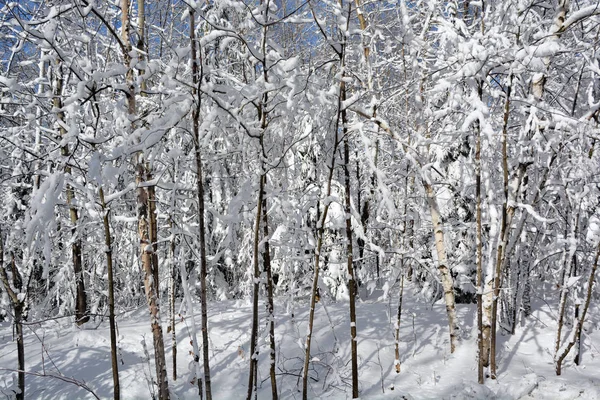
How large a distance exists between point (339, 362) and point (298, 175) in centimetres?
292

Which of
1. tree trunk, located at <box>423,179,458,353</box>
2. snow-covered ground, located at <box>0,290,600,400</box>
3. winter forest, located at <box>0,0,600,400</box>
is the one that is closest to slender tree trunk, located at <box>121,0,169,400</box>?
winter forest, located at <box>0,0,600,400</box>

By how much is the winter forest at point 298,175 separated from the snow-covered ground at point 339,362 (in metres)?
0.04

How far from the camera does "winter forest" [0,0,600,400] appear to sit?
10.8ft

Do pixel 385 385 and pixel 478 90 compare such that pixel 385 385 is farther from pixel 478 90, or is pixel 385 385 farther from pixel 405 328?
pixel 478 90

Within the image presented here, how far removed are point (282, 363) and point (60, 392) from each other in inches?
120

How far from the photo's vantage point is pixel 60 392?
5.62 m

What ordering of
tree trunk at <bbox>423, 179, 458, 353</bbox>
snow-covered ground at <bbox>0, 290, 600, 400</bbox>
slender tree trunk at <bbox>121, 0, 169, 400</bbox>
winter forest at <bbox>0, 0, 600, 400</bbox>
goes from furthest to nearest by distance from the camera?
tree trunk at <bbox>423, 179, 458, 353</bbox> → snow-covered ground at <bbox>0, 290, 600, 400</bbox> → slender tree trunk at <bbox>121, 0, 169, 400</bbox> → winter forest at <bbox>0, 0, 600, 400</bbox>

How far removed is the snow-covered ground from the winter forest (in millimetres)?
42

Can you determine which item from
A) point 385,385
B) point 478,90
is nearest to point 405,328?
point 385,385

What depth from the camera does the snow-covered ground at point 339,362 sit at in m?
5.15

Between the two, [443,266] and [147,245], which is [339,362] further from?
[147,245]

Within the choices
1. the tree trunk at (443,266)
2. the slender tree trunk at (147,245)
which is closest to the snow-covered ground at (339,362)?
the tree trunk at (443,266)

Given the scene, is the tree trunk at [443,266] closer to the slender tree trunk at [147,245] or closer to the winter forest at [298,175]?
the winter forest at [298,175]

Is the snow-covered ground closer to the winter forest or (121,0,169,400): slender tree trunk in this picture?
the winter forest
